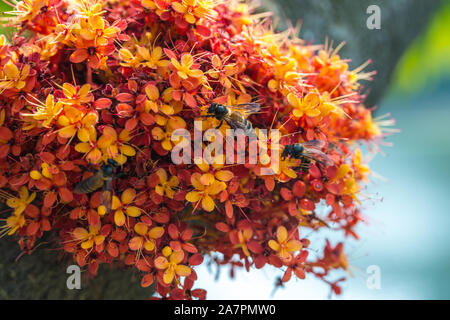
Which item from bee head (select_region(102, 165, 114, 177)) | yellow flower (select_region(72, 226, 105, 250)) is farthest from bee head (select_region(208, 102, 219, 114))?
yellow flower (select_region(72, 226, 105, 250))

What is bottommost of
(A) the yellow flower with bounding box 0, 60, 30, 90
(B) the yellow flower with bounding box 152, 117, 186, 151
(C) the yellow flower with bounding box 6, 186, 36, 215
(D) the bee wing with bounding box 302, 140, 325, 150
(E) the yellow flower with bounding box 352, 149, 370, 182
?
(C) the yellow flower with bounding box 6, 186, 36, 215

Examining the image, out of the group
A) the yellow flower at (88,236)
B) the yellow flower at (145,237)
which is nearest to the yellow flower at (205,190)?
the yellow flower at (145,237)

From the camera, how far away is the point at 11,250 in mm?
1136

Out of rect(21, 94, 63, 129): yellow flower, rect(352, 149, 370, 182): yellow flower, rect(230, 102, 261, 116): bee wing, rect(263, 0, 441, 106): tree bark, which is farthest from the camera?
rect(263, 0, 441, 106): tree bark

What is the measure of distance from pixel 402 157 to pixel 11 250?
2783 millimetres

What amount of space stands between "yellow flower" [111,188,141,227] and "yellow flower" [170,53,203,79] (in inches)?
10.3

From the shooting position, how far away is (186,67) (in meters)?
0.87

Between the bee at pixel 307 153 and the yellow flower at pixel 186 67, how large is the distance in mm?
250

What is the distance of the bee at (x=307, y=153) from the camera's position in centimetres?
93

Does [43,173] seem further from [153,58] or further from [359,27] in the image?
[359,27]

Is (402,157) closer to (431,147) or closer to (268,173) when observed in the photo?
(431,147)

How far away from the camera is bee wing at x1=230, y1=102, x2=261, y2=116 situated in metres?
0.94

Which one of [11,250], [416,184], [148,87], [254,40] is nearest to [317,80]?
[254,40]

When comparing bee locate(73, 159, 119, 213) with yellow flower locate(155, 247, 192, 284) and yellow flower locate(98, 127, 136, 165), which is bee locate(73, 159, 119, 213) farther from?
yellow flower locate(155, 247, 192, 284)
